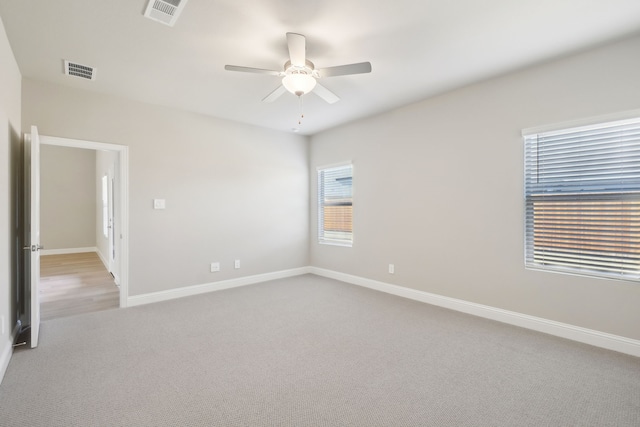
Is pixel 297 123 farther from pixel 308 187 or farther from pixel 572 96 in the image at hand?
pixel 572 96

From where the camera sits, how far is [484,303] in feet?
10.9

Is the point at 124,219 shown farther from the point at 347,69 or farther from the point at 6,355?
the point at 347,69

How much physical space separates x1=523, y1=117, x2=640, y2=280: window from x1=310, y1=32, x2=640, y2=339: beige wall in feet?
0.38

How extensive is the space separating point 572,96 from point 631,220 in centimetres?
119

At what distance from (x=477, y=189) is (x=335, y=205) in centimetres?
239

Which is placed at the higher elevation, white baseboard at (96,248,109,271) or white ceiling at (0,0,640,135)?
white ceiling at (0,0,640,135)

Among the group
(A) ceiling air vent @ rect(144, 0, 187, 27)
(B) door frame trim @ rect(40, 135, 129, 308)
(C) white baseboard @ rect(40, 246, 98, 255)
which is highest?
(A) ceiling air vent @ rect(144, 0, 187, 27)

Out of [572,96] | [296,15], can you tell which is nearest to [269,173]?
[296,15]

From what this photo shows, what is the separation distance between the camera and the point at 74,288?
15.4ft

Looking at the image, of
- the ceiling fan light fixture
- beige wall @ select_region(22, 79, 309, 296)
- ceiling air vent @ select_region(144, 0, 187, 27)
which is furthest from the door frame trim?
the ceiling fan light fixture

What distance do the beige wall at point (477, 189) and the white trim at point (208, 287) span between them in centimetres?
117

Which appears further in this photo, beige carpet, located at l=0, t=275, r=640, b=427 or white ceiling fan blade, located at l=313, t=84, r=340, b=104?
white ceiling fan blade, located at l=313, t=84, r=340, b=104

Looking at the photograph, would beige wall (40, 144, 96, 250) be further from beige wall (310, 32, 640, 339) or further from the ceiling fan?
the ceiling fan

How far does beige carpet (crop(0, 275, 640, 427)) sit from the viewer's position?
5.82 feet
